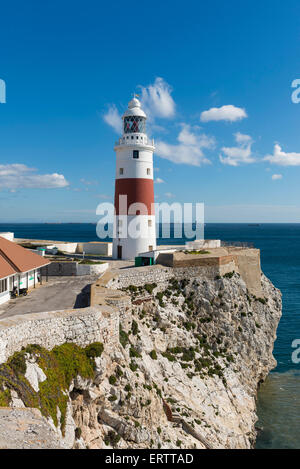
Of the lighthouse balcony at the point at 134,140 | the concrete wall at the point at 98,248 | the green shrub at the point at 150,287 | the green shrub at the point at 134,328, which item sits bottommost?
the green shrub at the point at 134,328

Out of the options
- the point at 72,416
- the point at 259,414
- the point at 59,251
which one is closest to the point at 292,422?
the point at 259,414

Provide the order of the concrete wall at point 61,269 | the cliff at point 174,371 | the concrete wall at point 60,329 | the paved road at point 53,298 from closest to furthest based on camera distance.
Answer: the concrete wall at point 60,329 < the cliff at point 174,371 < the paved road at point 53,298 < the concrete wall at point 61,269

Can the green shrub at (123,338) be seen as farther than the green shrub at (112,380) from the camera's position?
Yes

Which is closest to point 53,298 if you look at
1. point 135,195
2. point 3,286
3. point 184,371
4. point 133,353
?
point 3,286

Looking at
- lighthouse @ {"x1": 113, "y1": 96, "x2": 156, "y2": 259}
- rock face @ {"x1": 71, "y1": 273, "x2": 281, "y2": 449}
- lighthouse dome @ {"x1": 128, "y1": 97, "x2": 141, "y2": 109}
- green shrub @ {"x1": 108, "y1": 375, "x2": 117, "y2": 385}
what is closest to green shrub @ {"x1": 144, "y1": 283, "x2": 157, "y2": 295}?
rock face @ {"x1": 71, "y1": 273, "x2": 281, "y2": 449}

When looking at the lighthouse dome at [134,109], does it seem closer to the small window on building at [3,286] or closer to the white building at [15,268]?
the white building at [15,268]

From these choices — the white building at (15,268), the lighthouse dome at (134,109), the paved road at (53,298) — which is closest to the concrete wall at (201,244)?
the paved road at (53,298)

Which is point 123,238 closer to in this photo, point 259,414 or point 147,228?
point 147,228
